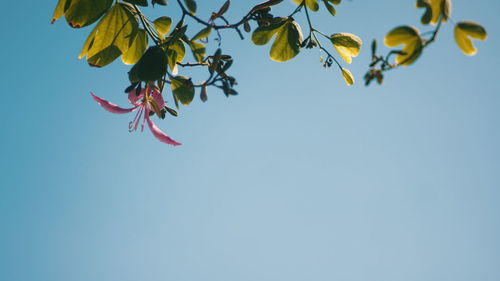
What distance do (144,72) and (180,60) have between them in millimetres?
309

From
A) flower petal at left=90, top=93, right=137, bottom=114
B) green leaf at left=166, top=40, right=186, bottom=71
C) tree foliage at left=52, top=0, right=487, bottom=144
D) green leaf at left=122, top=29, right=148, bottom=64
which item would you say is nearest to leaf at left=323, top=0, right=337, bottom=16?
tree foliage at left=52, top=0, right=487, bottom=144

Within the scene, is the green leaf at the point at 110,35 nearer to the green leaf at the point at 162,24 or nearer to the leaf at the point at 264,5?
the green leaf at the point at 162,24

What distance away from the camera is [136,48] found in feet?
4.17

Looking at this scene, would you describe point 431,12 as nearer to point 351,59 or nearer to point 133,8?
point 351,59

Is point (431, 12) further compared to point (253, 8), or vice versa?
point (253, 8)

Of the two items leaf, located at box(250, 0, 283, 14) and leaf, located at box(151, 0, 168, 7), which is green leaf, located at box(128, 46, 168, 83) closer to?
leaf, located at box(151, 0, 168, 7)

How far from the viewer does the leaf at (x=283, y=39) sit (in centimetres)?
125

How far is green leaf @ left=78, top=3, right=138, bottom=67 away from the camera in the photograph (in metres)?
1.17

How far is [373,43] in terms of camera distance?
0.61m

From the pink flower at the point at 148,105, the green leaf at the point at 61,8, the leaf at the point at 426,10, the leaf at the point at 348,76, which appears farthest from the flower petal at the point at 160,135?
the leaf at the point at 426,10

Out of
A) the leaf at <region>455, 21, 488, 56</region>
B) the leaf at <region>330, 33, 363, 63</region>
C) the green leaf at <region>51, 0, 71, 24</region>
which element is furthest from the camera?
the leaf at <region>330, 33, 363, 63</region>

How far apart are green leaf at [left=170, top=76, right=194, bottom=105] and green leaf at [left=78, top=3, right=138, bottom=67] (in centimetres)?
25

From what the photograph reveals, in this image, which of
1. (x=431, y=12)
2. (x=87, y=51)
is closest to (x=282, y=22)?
(x=431, y=12)

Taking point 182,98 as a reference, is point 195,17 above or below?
above
